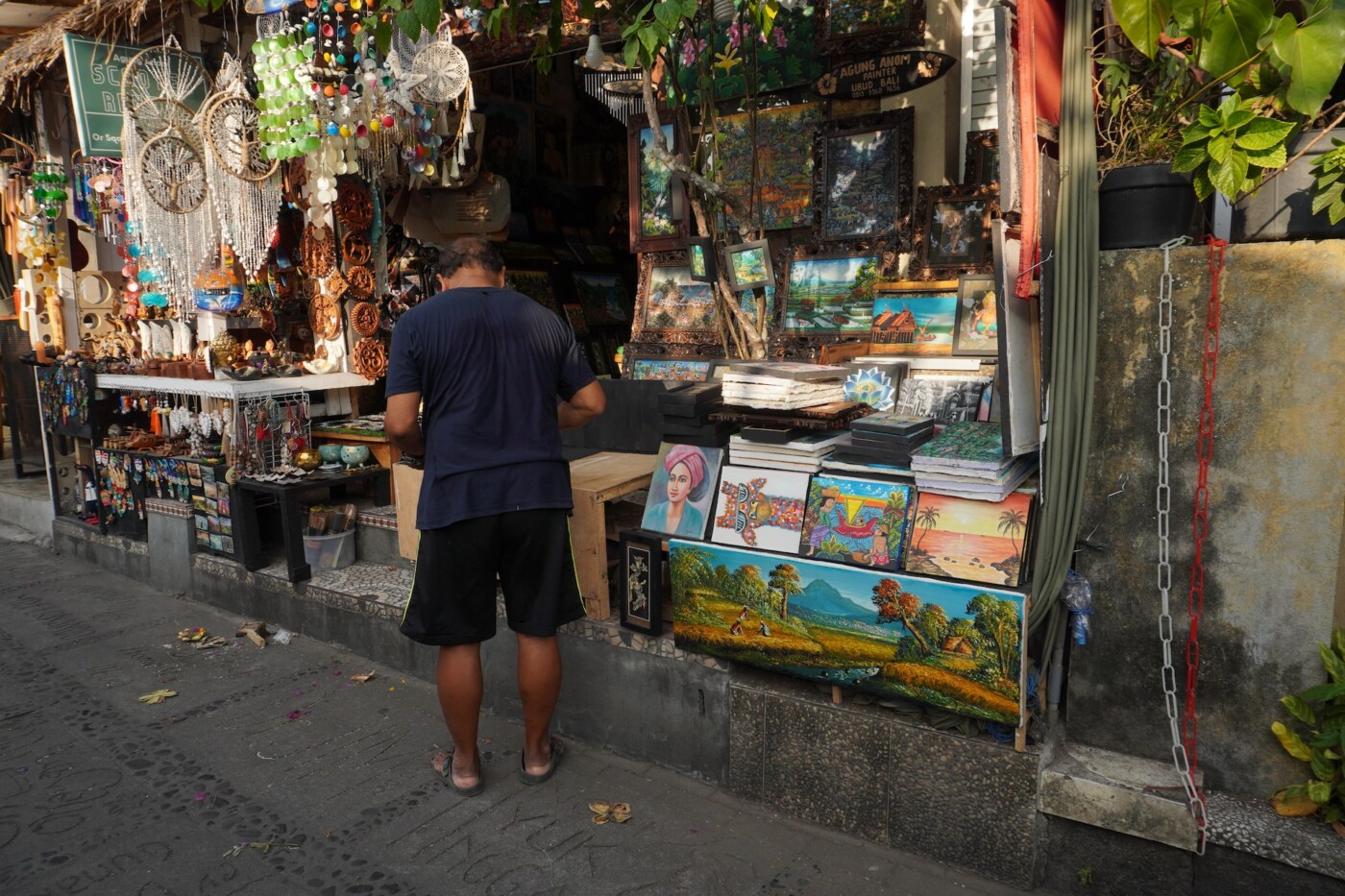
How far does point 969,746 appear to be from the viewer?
2873 mm

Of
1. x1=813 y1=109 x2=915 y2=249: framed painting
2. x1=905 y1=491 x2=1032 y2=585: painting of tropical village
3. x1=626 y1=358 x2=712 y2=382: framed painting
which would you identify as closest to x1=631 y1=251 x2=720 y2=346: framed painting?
x1=626 y1=358 x2=712 y2=382: framed painting

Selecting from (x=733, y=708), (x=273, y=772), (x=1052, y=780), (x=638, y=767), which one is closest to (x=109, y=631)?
(x=273, y=772)

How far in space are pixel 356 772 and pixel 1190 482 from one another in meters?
3.34

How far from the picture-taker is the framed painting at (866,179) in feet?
14.1

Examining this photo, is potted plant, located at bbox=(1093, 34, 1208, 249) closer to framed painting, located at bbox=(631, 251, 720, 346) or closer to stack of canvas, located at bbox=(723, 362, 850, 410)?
stack of canvas, located at bbox=(723, 362, 850, 410)

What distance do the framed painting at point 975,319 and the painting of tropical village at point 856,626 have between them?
130 cm

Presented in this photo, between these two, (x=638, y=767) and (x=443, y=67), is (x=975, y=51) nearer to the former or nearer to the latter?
(x=443, y=67)

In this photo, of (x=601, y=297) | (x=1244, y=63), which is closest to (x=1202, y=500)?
(x=1244, y=63)

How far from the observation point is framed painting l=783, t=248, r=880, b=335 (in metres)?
4.38

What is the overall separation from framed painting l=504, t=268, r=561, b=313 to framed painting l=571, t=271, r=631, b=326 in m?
0.31

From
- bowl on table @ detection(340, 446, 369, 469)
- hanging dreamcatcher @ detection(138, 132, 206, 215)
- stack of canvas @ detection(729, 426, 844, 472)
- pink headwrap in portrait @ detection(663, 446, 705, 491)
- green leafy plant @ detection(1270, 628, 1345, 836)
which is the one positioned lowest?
green leafy plant @ detection(1270, 628, 1345, 836)

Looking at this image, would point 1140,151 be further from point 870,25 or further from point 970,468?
point 870,25

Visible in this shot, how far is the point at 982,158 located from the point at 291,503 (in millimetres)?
4295

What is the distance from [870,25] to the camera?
408 centimetres
